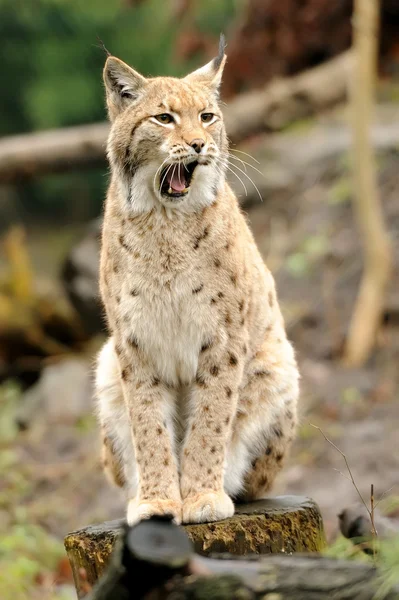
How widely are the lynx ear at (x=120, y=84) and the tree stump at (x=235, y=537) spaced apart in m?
1.92

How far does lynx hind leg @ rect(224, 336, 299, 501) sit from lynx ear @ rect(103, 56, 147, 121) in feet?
4.49

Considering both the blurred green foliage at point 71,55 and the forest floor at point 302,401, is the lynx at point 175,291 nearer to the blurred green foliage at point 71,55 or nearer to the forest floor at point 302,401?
the forest floor at point 302,401

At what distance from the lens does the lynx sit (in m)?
4.23

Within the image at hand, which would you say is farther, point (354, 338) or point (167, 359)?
point (354, 338)

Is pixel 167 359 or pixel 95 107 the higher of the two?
pixel 95 107

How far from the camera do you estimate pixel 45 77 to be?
61.0ft

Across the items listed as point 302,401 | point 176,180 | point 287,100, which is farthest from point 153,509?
point 287,100

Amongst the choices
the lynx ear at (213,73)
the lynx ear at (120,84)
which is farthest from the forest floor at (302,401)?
the lynx ear at (213,73)

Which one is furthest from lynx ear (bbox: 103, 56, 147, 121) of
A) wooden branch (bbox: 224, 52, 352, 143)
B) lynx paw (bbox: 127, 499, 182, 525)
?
wooden branch (bbox: 224, 52, 352, 143)

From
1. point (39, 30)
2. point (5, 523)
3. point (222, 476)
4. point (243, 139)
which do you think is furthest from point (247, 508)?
point (39, 30)

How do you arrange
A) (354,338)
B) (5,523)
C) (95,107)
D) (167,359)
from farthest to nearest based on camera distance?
1. (95,107)
2. (354,338)
3. (5,523)
4. (167,359)

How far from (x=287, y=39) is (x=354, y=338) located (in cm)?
549

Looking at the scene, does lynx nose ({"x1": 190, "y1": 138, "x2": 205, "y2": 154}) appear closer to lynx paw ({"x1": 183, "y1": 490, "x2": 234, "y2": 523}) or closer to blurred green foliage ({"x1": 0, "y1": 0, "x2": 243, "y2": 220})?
lynx paw ({"x1": 183, "y1": 490, "x2": 234, "y2": 523})

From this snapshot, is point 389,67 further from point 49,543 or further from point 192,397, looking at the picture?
point 192,397
